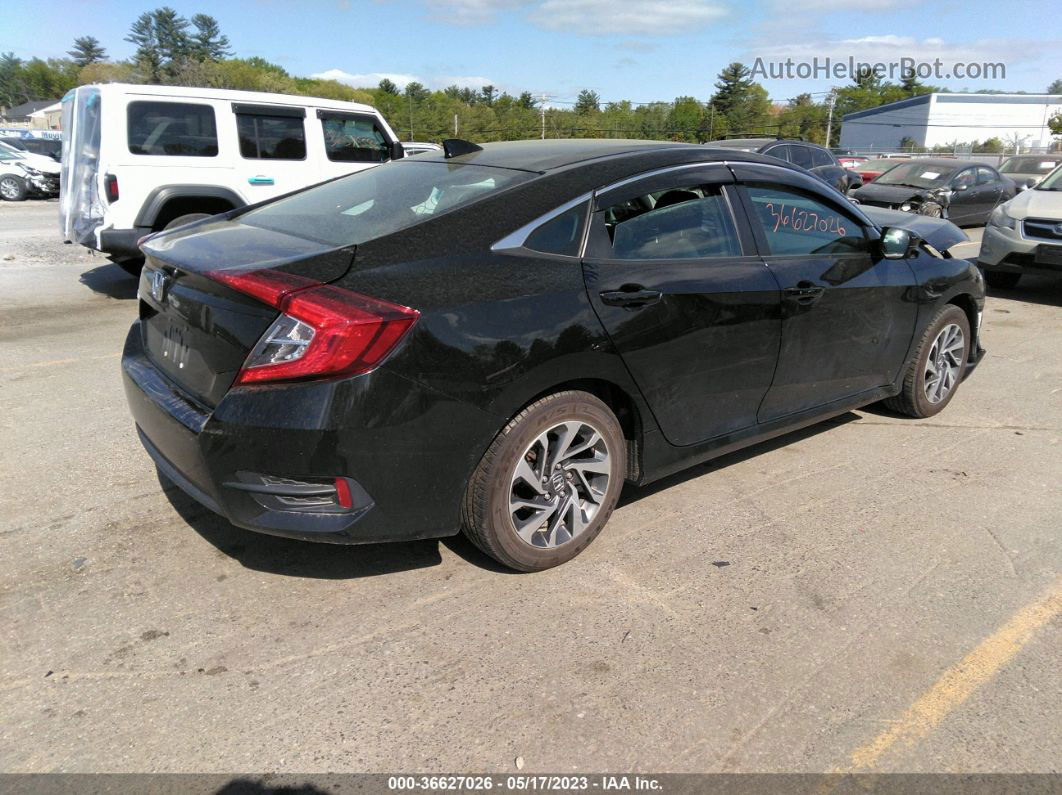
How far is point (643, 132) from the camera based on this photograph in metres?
57.1

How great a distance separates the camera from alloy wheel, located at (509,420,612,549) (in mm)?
3102

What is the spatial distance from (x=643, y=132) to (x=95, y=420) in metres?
56.7

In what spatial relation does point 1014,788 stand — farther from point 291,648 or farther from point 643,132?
point 643,132

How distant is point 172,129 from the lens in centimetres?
816

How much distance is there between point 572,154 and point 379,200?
2.88 feet

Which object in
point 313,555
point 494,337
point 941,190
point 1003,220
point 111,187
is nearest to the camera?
point 494,337

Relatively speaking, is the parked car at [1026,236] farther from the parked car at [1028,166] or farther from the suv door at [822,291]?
the parked car at [1028,166]

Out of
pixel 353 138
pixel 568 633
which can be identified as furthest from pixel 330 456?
pixel 353 138

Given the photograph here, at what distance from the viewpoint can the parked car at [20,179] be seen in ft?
65.6

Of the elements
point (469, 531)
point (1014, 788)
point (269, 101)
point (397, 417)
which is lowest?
point (1014, 788)

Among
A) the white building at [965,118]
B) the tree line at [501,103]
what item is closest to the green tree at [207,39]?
the tree line at [501,103]

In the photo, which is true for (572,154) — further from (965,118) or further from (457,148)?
(965,118)

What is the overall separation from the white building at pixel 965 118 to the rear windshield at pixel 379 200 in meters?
81.3

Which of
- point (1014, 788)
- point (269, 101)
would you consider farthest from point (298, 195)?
point (269, 101)
